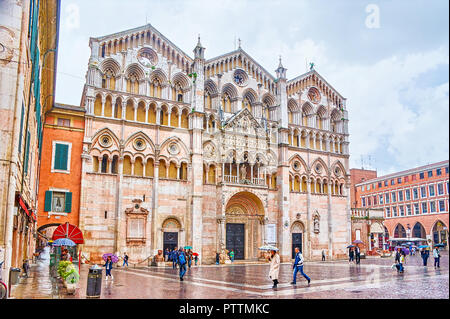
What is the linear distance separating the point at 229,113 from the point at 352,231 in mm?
21482

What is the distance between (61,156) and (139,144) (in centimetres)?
690

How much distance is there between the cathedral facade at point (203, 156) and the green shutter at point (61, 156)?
1592 mm

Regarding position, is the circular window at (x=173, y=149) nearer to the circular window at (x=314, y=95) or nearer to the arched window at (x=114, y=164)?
the arched window at (x=114, y=164)

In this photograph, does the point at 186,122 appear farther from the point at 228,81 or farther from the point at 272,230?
the point at 272,230

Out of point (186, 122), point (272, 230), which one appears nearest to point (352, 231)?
point (272, 230)

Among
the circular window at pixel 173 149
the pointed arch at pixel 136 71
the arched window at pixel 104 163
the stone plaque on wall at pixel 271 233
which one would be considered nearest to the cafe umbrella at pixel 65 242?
the arched window at pixel 104 163

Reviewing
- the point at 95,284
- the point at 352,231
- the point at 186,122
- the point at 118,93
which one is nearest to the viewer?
the point at 95,284

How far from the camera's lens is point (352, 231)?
5034cm

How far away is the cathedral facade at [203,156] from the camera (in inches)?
1420

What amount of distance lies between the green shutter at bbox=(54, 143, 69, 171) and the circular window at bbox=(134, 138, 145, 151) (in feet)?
19.7

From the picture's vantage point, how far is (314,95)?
5069cm

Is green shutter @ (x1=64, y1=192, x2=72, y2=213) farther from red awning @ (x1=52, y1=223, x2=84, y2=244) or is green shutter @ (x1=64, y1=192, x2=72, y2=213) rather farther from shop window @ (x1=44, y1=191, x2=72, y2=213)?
red awning @ (x1=52, y1=223, x2=84, y2=244)

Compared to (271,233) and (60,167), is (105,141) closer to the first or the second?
(60,167)

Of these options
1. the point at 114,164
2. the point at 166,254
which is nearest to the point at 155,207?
the point at 166,254
